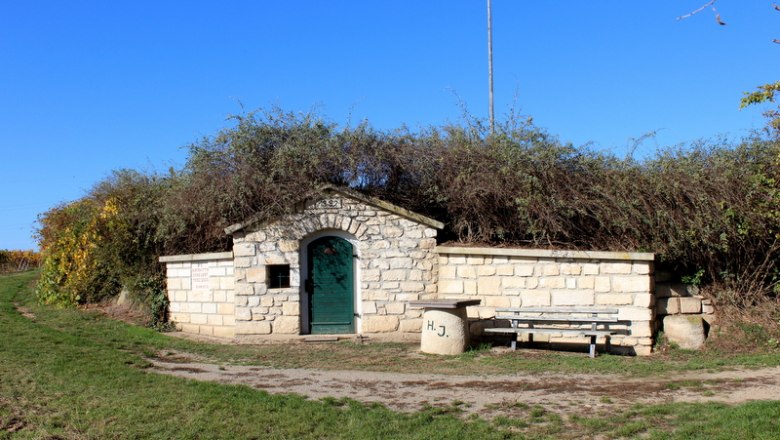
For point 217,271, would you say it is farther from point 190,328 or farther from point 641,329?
point 641,329

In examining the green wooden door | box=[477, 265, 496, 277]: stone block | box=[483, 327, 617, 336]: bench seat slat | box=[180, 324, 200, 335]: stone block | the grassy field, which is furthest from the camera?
box=[180, 324, 200, 335]: stone block

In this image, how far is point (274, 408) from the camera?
6.93 meters

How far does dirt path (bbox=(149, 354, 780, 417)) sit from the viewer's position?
7199 mm

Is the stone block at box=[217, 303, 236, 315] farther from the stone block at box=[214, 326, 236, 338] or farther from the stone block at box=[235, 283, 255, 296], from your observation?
the stone block at box=[235, 283, 255, 296]

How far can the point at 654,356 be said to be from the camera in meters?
11.0

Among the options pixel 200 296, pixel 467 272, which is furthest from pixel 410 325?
pixel 200 296

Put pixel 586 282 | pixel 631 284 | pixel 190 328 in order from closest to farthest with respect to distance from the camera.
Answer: pixel 631 284
pixel 586 282
pixel 190 328

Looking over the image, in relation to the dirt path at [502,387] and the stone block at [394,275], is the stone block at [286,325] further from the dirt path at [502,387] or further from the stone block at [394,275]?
the dirt path at [502,387]

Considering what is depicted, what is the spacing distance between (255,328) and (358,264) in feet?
7.95

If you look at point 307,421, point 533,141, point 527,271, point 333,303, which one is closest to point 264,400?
point 307,421

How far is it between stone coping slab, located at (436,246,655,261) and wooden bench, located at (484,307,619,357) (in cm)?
98

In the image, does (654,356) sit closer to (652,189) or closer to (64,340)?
(652,189)

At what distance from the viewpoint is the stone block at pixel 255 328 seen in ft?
41.0

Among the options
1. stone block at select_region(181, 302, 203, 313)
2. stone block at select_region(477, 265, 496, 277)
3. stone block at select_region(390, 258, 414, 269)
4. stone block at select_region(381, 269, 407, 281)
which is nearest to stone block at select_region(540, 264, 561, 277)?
stone block at select_region(477, 265, 496, 277)
